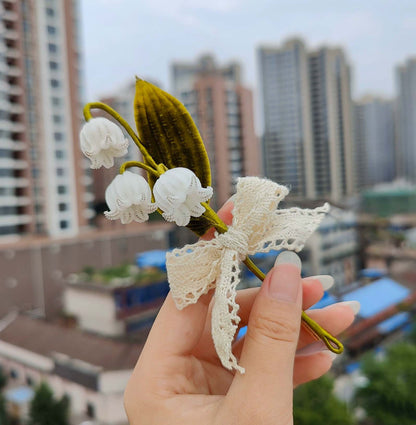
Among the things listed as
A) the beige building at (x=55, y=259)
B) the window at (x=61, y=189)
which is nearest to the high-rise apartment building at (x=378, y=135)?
the beige building at (x=55, y=259)

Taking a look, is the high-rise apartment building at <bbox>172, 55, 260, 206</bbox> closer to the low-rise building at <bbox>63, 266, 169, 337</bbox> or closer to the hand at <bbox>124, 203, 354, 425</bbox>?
the low-rise building at <bbox>63, 266, 169, 337</bbox>

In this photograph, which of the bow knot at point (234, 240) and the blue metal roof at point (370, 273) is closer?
the bow knot at point (234, 240)

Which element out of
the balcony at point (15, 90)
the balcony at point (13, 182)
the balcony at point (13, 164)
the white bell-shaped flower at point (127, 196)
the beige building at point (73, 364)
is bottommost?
the beige building at point (73, 364)

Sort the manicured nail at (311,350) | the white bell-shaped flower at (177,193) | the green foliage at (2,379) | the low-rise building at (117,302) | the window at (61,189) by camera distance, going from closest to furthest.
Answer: the white bell-shaped flower at (177,193) → the manicured nail at (311,350) → the green foliage at (2,379) → the low-rise building at (117,302) → the window at (61,189)

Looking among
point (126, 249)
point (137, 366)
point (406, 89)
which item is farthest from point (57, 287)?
point (406, 89)

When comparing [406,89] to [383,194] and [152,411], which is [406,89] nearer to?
[383,194]

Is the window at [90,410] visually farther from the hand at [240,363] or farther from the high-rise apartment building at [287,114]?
the hand at [240,363]
